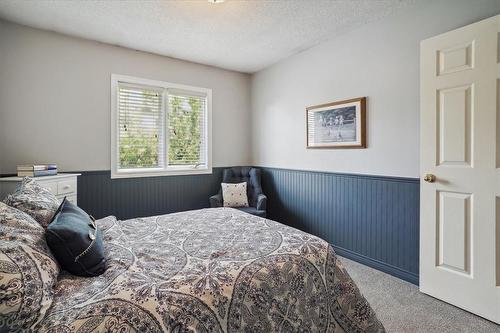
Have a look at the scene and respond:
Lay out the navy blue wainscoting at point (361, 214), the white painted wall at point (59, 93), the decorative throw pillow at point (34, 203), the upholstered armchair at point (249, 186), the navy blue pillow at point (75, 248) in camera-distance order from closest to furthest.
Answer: the navy blue pillow at point (75, 248)
the decorative throw pillow at point (34, 203)
the navy blue wainscoting at point (361, 214)
the white painted wall at point (59, 93)
the upholstered armchair at point (249, 186)

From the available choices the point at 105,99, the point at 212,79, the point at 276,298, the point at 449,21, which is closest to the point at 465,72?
the point at 449,21

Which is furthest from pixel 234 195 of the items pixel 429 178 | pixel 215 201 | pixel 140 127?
pixel 429 178

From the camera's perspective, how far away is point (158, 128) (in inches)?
148

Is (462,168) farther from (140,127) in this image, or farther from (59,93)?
(59,93)

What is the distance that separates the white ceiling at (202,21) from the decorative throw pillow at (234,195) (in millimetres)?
1836

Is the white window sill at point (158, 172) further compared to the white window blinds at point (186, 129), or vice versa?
the white window blinds at point (186, 129)

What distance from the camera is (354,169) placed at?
9.96 feet

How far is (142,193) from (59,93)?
4.84 ft

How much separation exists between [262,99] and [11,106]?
3103mm

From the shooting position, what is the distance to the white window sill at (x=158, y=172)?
135 inches

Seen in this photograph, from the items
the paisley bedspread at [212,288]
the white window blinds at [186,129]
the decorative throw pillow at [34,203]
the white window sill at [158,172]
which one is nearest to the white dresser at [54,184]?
the white window sill at [158,172]

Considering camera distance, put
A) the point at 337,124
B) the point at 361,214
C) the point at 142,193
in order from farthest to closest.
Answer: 1. the point at 142,193
2. the point at 337,124
3. the point at 361,214

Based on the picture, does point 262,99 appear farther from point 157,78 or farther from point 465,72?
point 465,72

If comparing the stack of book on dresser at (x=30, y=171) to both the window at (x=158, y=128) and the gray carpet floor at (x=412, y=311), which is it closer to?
the window at (x=158, y=128)
